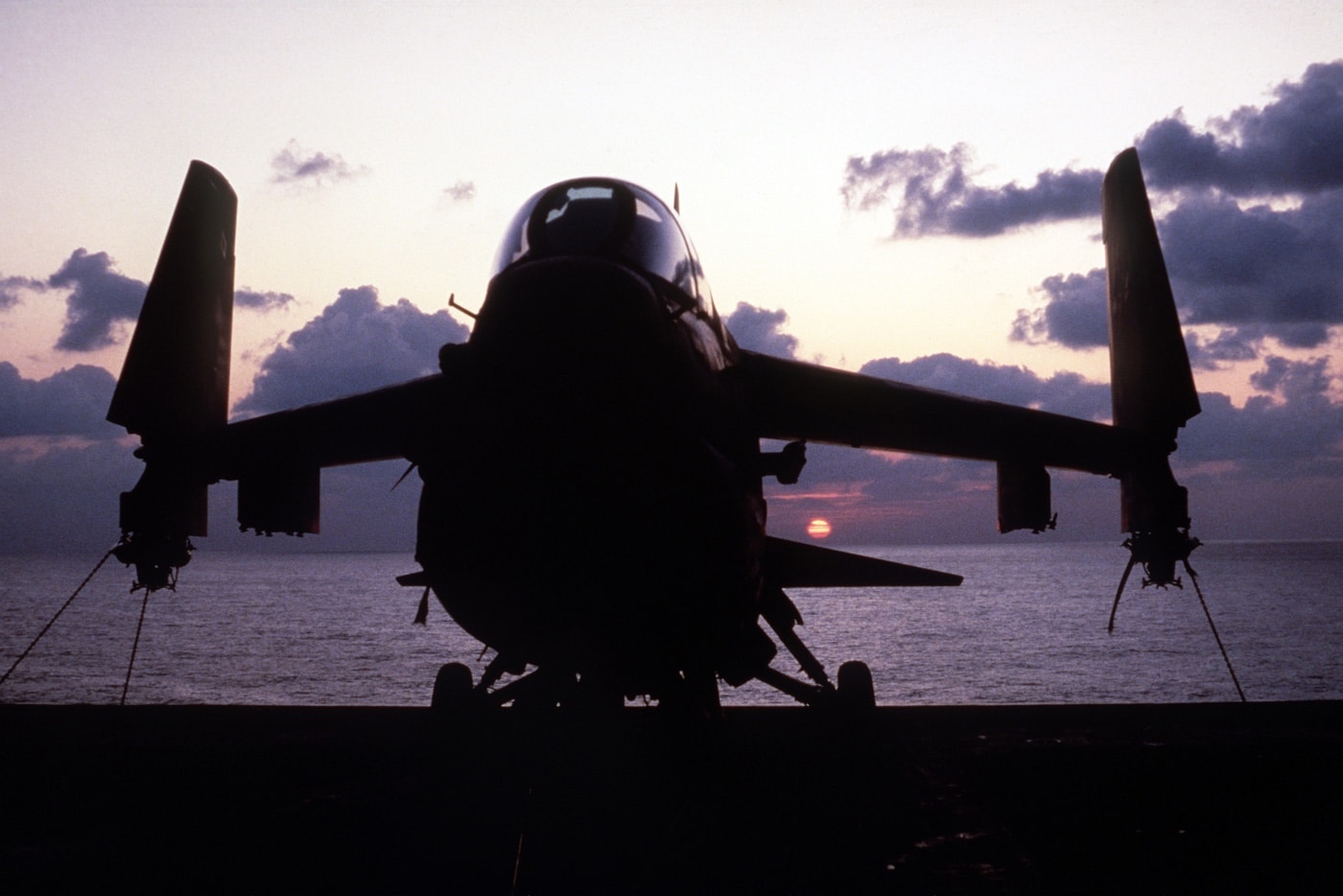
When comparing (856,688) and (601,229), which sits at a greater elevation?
(601,229)

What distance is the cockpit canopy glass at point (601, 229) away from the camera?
Answer: 6.19m

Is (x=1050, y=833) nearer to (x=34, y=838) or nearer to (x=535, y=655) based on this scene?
(x=535, y=655)

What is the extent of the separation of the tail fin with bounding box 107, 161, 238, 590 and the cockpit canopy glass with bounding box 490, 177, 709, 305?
4.61 meters

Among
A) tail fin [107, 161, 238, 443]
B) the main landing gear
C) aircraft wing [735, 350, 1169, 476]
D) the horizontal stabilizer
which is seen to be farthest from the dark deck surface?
tail fin [107, 161, 238, 443]

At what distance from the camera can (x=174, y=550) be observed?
10.3 m

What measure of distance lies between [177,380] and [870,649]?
70.4m

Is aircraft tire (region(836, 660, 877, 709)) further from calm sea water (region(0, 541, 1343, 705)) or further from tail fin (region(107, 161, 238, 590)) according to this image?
calm sea water (region(0, 541, 1343, 705))

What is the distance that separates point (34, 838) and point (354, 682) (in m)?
54.3

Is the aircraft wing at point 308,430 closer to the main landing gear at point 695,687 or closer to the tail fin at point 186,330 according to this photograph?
the tail fin at point 186,330

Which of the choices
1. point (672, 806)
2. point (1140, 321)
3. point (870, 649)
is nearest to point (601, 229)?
point (672, 806)

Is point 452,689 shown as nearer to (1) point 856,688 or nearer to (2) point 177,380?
(2) point 177,380

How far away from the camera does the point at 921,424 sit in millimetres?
10977

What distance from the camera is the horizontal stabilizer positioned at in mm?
10156

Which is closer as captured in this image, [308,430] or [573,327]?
[573,327]
